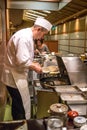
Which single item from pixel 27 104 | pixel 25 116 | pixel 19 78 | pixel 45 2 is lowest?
pixel 25 116

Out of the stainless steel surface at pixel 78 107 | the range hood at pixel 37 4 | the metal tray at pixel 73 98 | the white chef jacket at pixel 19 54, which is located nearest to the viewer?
the stainless steel surface at pixel 78 107

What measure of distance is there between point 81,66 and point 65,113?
1167 mm

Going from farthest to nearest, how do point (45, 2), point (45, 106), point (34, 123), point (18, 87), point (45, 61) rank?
point (45, 2), point (45, 61), point (45, 106), point (18, 87), point (34, 123)

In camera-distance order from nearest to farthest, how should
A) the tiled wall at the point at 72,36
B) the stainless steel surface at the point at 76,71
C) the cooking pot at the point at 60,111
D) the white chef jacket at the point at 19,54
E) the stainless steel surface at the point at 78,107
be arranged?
the cooking pot at the point at 60,111, the stainless steel surface at the point at 78,107, the white chef jacket at the point at 19,54, the stainless steel surface at the point at 76,71, the tiled wall at the point at 72,36

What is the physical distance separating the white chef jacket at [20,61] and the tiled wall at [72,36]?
4.73 metres

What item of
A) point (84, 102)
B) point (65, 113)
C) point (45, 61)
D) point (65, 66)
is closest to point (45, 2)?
point (45, 61)

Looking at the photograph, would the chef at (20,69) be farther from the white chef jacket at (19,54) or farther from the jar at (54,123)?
the jar at (54,123)

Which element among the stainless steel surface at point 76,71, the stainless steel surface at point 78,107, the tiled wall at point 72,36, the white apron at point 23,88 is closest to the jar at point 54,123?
the stainless steel surface at point 78,107

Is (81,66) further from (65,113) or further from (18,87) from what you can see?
(65,113)

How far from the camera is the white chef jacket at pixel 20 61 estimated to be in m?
2.03

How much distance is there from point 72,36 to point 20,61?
6654 millimetres

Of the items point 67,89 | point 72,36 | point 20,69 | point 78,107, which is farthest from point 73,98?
point 72,36

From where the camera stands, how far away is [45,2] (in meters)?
4.73

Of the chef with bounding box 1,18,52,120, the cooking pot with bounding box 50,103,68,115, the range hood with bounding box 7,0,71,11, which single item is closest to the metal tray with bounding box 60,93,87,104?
the cooking pot with bounding box 50,103,68,115
